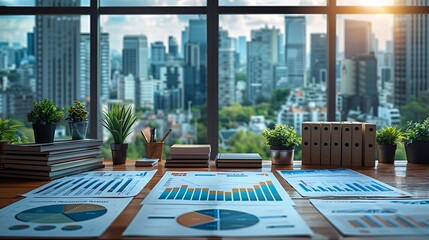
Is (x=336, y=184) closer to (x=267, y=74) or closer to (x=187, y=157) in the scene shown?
(x=187, y=157)

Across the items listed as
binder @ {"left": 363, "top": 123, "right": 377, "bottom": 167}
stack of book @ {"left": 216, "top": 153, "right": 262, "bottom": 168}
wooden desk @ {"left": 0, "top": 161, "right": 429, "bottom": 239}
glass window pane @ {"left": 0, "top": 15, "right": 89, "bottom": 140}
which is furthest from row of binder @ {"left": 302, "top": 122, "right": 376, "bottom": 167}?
glass window pane @ {"left": 0, "top": 15, "right": 89, "bottom": 140}

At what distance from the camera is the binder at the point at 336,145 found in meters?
3.09

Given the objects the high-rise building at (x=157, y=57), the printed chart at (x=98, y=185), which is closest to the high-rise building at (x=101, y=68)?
the high-rise building at (x=157, y=57)

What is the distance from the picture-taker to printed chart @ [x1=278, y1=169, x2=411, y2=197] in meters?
2.12

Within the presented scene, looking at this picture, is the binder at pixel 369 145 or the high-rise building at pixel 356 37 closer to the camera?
the binder at pixel 369 145

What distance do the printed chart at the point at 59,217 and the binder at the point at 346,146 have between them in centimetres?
162

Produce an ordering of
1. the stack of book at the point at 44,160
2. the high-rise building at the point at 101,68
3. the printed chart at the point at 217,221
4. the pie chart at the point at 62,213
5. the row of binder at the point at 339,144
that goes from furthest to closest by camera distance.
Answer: the high-rise building at the point at 101,68, the row of binder at the point at 339,144, the stack of book at the point at 44,160, the pie chart at the point at 62,213, the printed chart at the point at 217,221

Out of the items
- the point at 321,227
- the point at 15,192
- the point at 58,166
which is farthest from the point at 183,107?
the point at 321,227

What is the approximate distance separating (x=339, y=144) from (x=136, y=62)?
1.65 metres

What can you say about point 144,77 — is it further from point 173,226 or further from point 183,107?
point 173,226

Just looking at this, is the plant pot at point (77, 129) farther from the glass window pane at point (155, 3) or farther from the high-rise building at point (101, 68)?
the glass window pane at point (155, 3)

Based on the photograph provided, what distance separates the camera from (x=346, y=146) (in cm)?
308

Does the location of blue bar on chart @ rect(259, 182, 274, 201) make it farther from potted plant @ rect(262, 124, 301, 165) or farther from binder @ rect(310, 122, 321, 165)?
binder @ rect(310, 122, 321, 165)

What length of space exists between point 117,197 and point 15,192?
1.71 ft
